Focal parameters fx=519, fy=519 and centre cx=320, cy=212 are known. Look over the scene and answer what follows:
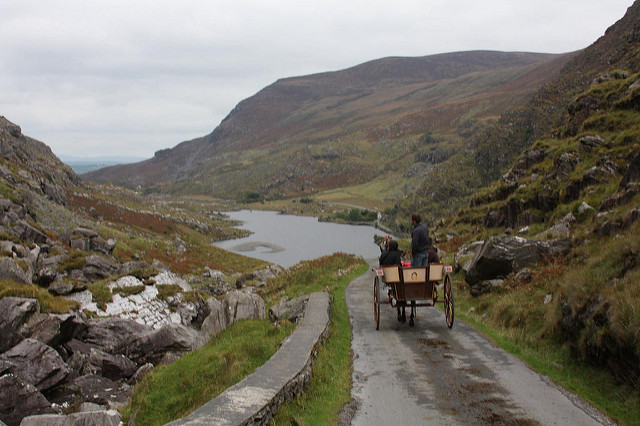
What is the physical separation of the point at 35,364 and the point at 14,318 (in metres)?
2.81

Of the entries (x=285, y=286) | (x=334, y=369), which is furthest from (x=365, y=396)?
(x=285, y=286)

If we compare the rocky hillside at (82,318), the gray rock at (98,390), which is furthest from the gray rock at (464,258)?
the gray rock at (98,390)

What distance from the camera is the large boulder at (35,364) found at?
48.8 ft

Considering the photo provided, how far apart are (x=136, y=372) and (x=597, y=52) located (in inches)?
3212

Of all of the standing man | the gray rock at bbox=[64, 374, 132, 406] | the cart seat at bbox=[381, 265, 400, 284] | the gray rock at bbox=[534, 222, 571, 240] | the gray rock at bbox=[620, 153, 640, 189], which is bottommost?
the gray rock at bbox=[64, 374, 132, 406]

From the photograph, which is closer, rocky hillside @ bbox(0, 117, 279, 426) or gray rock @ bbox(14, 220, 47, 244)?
rocky hillside @ bbox(0, 117, 279, 426)

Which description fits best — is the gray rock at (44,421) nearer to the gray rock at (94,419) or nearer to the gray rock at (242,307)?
the gray rock at (94,419)

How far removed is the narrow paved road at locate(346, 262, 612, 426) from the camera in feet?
24.8

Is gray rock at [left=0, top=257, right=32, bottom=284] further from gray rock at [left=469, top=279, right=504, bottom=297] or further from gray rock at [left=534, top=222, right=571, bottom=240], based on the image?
gray rock at [left=534, top=222, right=571, bottom=240]

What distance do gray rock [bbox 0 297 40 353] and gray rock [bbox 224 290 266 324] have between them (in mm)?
6999

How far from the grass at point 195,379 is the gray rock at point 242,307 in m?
4.57

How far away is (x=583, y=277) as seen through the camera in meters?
11.7

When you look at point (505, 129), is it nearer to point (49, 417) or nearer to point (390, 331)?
point (390, 331)

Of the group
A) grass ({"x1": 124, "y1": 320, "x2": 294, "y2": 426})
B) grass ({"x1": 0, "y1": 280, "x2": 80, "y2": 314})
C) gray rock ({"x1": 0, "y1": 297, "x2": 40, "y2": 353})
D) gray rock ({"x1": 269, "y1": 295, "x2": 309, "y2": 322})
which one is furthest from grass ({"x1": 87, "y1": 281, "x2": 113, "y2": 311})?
grass ({"x1": 124, "y1": 320, "x2": 294, "y2": 426})
